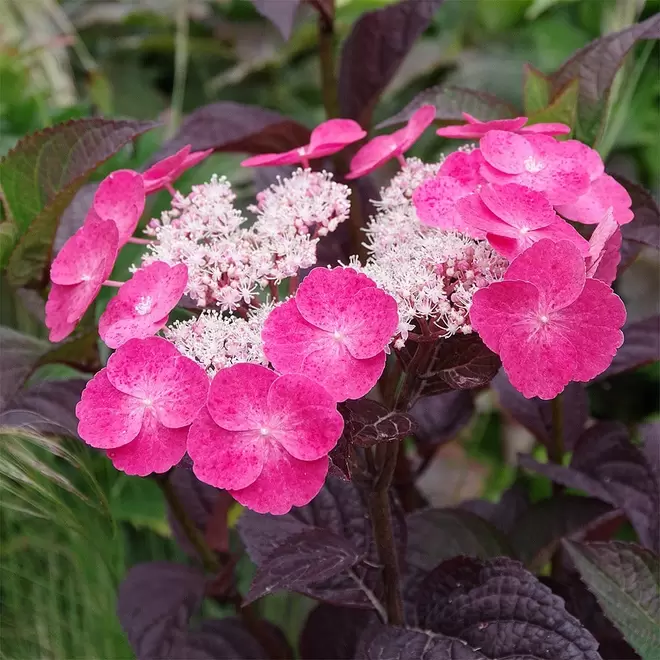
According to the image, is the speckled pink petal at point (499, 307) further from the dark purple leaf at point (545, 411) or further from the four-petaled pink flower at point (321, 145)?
the dark purple leaf at point (545, 411)

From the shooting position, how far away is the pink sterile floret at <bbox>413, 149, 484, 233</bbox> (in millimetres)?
405

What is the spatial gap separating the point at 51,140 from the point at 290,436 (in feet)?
1.13

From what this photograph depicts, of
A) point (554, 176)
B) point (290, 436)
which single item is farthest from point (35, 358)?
point (554, 176)

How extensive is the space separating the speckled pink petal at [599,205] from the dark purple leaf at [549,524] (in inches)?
10.3

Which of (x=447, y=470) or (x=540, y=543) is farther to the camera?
(x=447, y=470)

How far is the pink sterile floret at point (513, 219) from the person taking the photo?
14.6 inches

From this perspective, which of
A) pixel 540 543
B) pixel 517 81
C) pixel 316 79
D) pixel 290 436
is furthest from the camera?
pixel 316 79

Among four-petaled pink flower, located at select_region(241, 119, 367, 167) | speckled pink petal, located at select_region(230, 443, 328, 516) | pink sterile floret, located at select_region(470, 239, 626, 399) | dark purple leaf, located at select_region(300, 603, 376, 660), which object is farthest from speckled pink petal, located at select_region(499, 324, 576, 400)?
dark purple leaf, located at select_region(300, 603, 376, 660)

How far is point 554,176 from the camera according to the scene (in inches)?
16.9

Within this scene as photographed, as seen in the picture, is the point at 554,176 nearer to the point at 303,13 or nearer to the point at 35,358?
the point at 35,358

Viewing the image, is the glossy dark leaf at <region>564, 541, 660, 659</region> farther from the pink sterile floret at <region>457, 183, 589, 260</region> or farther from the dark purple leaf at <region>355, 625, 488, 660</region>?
the pink sterile floret at <region>457, 183, 589, 260</region>

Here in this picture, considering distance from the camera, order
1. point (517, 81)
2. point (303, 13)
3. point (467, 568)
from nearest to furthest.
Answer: point (467, 568), point (303, 13), point (517, 81)

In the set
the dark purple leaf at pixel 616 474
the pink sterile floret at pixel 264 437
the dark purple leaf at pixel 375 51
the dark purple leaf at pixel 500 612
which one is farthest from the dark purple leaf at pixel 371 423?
the dark purple leaf at pixel 375 51

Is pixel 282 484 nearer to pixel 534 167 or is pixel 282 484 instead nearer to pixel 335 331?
pixel 335 331
